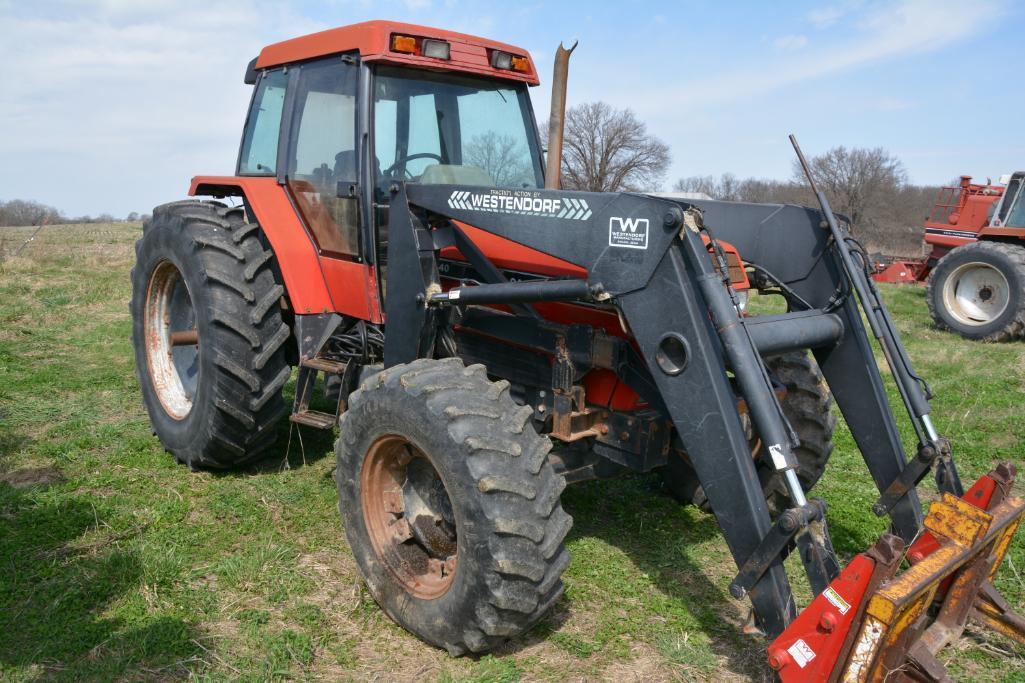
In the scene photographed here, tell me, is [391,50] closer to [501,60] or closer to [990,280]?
[501,60]

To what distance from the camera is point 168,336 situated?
555cm

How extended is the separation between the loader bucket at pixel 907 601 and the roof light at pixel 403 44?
3.31m

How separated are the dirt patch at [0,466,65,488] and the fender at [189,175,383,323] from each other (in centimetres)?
186

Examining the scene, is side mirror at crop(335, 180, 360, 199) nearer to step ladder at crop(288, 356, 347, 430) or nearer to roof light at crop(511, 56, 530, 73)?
step ladder at crop(288, 356, 347, 430)

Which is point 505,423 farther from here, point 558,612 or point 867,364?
point 867,364

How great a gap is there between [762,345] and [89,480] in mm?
4002

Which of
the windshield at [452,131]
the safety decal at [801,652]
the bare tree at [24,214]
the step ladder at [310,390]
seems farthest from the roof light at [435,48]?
the bare tree at [24,214]

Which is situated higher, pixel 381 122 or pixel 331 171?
pixel 381 122

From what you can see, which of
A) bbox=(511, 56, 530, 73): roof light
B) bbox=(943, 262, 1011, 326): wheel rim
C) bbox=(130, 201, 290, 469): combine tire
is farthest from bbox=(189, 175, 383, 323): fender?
bbox=(943, 262, 1011, 326): wheel rim

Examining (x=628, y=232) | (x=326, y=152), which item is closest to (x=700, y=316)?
(x=628, y=232)

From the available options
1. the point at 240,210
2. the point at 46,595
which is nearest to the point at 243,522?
the point at 46,595

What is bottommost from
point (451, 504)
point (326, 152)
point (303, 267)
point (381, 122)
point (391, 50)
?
point (451, 504)

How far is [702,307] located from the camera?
294 cm

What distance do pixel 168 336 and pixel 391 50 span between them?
263 centimetres
